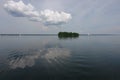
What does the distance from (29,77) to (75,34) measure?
144m

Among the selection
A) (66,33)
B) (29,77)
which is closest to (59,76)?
(29,77)

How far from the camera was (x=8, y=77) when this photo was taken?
13.3 m

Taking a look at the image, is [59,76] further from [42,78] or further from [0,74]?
[0,74]

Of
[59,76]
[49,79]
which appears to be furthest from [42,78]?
[59,76]

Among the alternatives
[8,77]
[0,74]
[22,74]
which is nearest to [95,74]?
[22,74]

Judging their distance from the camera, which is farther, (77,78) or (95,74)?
(95,74)

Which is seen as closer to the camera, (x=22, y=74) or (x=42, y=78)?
(x=42, y=78)

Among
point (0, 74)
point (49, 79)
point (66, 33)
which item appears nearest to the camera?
point (49, 79)

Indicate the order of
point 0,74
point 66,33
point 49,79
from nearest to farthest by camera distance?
point 49,79 < point 0,74 < point 66,33

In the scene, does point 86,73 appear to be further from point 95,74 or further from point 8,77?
point 8,77

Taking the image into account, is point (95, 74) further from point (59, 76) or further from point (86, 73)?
point (59, 76)

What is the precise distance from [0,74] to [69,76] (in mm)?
8509

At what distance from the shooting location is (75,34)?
507 ft

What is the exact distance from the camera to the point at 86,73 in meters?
14.5
